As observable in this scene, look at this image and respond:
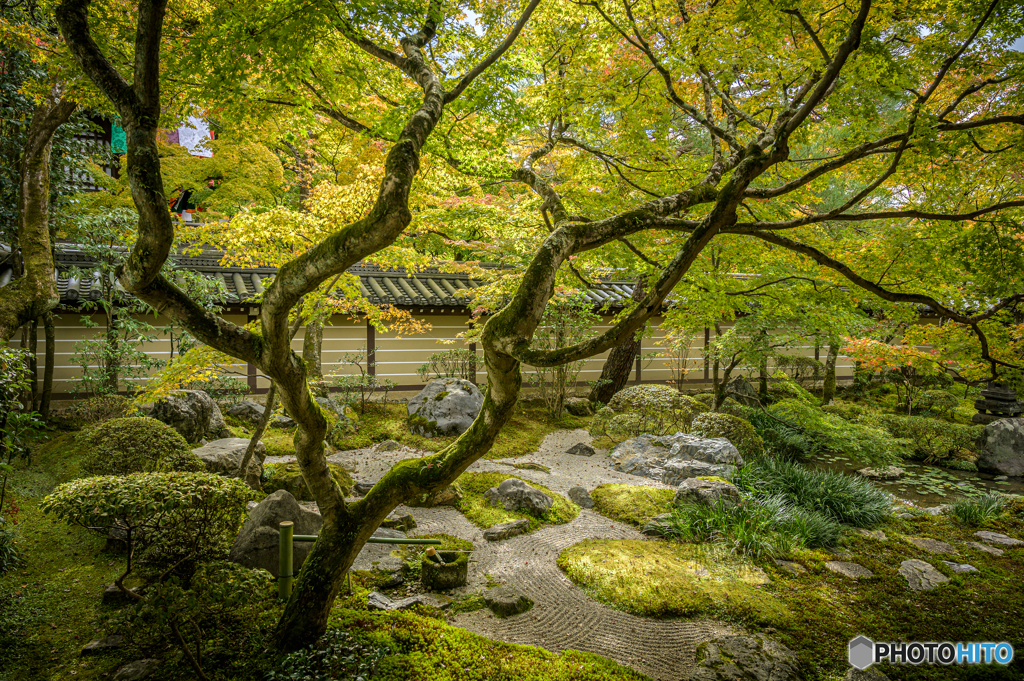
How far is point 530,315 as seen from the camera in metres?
2.84

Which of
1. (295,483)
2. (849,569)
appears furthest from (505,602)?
(849,569)

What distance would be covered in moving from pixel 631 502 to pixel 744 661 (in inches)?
132

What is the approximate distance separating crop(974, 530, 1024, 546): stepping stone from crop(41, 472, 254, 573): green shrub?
8909mm

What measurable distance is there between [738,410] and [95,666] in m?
11.0

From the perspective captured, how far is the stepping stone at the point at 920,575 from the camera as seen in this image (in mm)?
5363

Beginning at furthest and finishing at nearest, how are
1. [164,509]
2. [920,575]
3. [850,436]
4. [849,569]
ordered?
[850,436] < [849,569] < [920,575] < [164,509]

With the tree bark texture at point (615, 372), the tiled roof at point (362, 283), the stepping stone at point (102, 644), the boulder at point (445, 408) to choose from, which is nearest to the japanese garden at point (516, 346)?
the stepping stone at point (102, 644)

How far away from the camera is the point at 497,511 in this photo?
696 centimetres

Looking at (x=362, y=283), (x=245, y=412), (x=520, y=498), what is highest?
(x=362, y=283)

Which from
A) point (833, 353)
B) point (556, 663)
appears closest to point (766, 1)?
point (556, 663)

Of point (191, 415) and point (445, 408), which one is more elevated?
point (191, 415)

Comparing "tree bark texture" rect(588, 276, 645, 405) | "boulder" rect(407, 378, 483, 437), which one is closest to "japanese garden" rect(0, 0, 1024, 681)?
"boulder" rect(407, 378, 483, 437)

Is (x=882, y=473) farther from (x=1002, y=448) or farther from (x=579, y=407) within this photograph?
(x=579, y=407)

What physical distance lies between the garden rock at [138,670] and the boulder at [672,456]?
22.8ft
